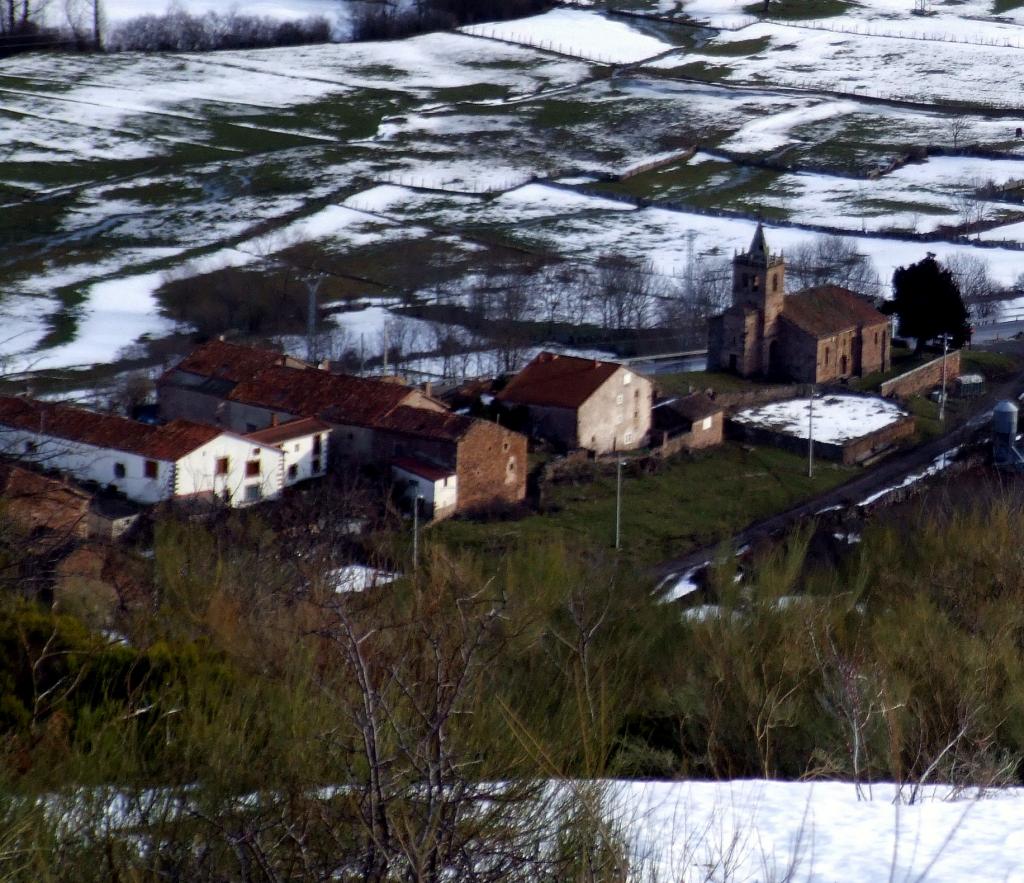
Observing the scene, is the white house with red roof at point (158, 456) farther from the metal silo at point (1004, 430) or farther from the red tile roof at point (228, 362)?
the metal silo at point (1004, 430)

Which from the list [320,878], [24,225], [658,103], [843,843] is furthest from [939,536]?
Answer: [658,103]

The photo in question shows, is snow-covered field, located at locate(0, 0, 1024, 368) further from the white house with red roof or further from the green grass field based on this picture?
the green grass field

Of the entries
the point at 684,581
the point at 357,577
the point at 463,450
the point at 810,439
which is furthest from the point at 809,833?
the point at 810,439

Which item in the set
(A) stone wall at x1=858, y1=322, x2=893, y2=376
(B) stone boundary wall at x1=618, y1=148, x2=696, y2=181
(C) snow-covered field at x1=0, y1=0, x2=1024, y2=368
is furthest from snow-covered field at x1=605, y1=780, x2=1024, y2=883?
(B) stone boundary wall at x1=618, y1=148, x2=696, y2=181

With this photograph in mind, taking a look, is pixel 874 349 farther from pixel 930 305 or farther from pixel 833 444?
pixel 833 444

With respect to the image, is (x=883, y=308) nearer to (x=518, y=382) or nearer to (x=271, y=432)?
(x=518, y=382)
